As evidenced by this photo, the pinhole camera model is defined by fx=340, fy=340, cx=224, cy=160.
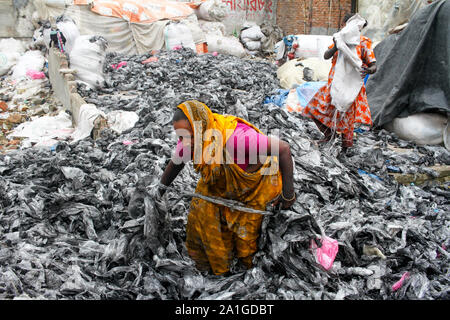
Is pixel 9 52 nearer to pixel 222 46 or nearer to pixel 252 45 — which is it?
pixel 222 46

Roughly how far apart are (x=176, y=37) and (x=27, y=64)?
421cm

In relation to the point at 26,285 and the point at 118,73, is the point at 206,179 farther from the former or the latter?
the point at 118,73

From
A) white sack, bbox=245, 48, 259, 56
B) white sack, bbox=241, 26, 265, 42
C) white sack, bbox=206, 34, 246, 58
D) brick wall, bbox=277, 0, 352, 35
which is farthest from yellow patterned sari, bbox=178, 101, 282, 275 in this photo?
white sack, bbox=241, 26, 265, 42

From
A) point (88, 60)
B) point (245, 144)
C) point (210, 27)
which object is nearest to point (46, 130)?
point (88, 60)

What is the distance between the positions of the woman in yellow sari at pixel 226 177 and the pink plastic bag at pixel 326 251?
368 mm

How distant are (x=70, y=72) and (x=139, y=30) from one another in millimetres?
5174

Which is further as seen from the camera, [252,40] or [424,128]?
[252,40]

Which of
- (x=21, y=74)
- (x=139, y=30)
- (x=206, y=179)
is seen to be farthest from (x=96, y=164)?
(x=139, y=30)

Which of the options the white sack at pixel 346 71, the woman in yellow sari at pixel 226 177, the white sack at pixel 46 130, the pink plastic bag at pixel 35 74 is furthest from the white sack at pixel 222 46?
the woman in yellow sari at pixel 226 177

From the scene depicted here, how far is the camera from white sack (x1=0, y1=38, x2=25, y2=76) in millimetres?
9195

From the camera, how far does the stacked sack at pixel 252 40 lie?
1392cm

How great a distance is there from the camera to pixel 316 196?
3.28m

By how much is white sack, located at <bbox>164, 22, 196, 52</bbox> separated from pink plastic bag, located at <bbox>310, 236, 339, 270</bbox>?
9.18 meters

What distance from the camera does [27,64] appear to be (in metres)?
8.84
